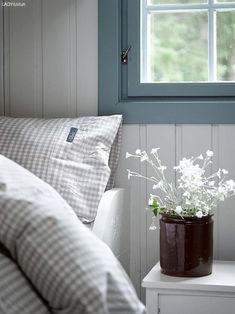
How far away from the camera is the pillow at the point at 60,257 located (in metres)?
1.21

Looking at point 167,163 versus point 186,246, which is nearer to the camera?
point 186,246

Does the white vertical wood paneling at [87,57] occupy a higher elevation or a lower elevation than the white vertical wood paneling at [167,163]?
higher

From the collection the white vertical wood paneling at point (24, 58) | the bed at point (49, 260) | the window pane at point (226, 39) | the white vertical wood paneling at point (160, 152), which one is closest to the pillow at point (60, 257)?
the bed at point (49, 260)

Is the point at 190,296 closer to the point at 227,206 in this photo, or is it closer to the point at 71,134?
the point at 227,206

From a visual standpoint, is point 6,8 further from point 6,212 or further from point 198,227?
point 6,212

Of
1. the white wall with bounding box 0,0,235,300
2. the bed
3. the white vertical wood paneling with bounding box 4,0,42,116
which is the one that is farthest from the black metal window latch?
the bed

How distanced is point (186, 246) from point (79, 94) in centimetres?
85

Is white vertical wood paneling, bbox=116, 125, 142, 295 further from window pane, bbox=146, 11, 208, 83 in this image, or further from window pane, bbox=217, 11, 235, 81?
window pane, bbox=217, 11, 235, 81

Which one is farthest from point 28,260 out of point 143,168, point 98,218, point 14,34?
point 14,34

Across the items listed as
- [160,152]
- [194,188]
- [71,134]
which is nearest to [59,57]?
[71,134]

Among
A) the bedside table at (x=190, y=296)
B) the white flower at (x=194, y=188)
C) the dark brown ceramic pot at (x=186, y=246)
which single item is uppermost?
the white flower at (x=194, y=188)

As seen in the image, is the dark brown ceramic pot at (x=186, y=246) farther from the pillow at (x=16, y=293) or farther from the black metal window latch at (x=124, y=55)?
the pillow at (x=16, y=293)

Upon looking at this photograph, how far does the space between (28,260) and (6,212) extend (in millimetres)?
122

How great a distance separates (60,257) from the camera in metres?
1.25
